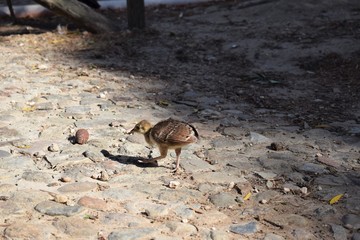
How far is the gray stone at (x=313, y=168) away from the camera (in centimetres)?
442

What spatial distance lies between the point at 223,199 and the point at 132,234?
0.78 metres

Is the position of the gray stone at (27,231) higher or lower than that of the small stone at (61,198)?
higher

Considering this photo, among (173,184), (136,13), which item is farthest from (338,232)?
(136,13)

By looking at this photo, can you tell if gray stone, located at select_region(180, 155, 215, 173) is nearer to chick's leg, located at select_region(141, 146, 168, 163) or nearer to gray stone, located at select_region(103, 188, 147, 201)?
chick's leg, located at select_region(141, 146, 168, 163)

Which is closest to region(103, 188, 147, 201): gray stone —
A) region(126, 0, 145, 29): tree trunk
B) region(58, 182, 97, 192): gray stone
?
region(58, 182, 97, 192): gray stone

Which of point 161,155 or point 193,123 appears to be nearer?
point 161,155

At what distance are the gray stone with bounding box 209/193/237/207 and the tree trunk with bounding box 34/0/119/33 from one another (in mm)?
5367

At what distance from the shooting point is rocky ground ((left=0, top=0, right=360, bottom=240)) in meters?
3.62

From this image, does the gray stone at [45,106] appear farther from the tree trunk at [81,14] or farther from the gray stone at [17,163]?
the tree trunk at [81,14]

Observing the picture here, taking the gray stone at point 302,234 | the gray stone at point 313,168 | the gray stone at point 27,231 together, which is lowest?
the gray stone at point 313,168

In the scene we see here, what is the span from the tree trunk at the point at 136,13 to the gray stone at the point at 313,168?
5485 mm

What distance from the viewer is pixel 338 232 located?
11.5 feet

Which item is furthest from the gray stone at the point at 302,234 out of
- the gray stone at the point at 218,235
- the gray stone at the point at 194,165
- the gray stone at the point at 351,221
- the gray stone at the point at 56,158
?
the gray stone at the point at 56,158

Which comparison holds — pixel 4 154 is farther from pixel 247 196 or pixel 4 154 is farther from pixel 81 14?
pixel 81 14
